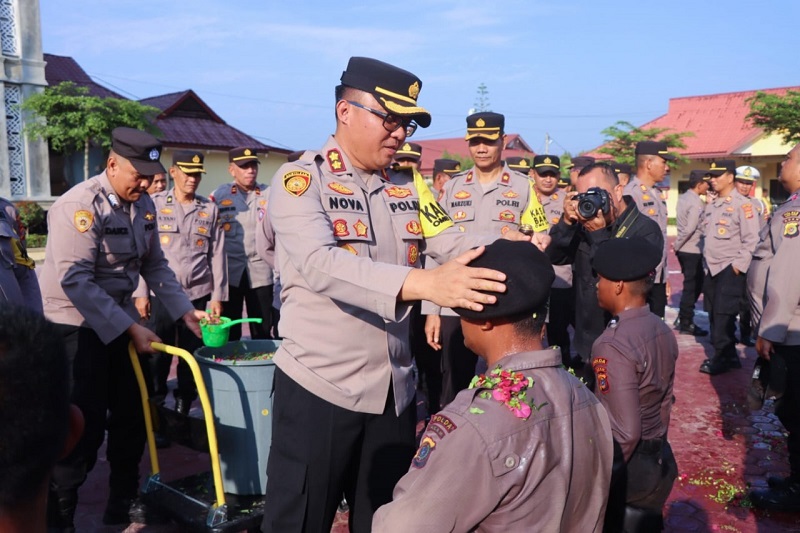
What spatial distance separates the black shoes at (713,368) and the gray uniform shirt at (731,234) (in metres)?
1.19

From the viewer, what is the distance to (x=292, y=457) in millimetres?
2619

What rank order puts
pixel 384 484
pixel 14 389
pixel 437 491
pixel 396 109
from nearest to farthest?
1. pixel 14 389
2. pixel 437 491
3. pixel 396 109
4. pixel 384 484

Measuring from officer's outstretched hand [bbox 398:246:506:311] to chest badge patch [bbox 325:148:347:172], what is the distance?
97 centimetres

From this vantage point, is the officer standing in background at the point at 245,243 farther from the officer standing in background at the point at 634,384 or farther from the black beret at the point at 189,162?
the officer standing in background at the point at 634,384

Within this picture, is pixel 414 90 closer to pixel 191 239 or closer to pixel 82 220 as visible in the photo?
pixel 82 220

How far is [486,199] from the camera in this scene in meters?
5.71

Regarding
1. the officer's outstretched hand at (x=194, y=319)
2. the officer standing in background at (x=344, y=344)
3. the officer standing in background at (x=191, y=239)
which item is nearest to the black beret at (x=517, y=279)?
the officer standing in background at (x=344, y=344)

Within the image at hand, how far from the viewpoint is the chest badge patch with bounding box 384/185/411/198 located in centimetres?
283

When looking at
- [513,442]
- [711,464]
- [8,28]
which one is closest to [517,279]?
[513,442]

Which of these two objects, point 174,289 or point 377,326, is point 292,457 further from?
point 174,289

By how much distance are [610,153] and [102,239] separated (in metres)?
30.4

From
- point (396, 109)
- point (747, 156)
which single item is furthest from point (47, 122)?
point (747, 156)

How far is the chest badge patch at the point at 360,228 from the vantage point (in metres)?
2.61

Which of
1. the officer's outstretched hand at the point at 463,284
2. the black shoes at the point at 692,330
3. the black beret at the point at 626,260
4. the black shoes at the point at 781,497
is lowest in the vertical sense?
the black shoes at the point at 692,330
